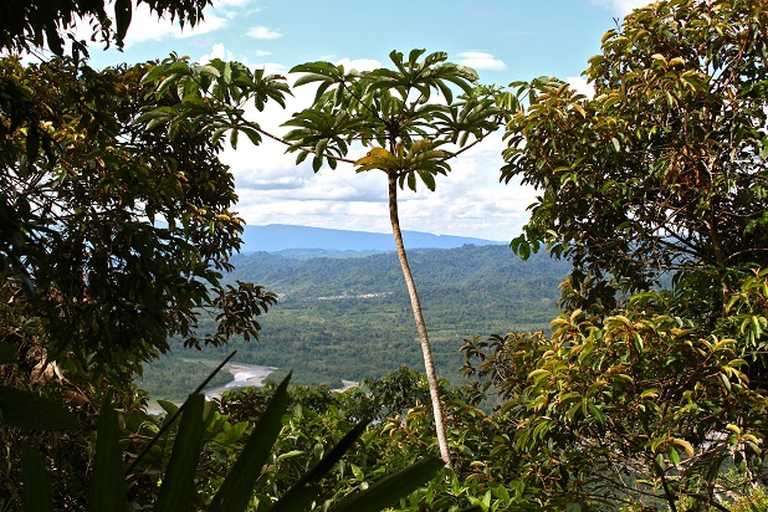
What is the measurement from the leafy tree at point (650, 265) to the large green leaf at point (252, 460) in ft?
5.98

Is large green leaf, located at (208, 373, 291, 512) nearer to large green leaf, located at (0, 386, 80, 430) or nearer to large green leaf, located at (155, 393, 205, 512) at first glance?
large green leaf, located at (155, 393, 205, 512)

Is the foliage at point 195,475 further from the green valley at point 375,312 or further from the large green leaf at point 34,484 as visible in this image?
the green valley at point 375,312

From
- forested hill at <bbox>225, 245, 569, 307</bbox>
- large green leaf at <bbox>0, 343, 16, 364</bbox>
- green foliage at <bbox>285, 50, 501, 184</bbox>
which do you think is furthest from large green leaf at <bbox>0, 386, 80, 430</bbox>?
forested hill at <bbox>225, 245, 569, 307</bbox>

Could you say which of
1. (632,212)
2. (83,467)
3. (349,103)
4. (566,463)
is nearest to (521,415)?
(566,463)

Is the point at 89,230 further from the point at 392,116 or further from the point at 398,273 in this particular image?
the point at 398,273

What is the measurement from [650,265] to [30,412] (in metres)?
2.87

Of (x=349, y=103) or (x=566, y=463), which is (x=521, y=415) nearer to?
(x=566, y=463)

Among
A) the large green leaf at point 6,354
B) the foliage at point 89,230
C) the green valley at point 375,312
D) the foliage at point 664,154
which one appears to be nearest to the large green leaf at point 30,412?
the large green leaf at point 6,354

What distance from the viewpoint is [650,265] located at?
287cm

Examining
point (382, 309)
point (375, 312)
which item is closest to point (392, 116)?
point (375, 312)

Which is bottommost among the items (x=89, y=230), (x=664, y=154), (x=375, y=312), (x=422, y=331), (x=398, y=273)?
(x=375, y=312)

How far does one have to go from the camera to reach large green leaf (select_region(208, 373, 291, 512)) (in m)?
0.36

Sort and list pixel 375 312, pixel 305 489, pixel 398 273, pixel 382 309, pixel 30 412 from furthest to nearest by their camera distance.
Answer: pixel 398 273 < pixel 382 309 < pixel 375 312 < pixel 30 412 < pixel 305 489

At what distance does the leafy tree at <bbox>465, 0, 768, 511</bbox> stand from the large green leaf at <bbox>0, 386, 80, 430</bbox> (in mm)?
1799
